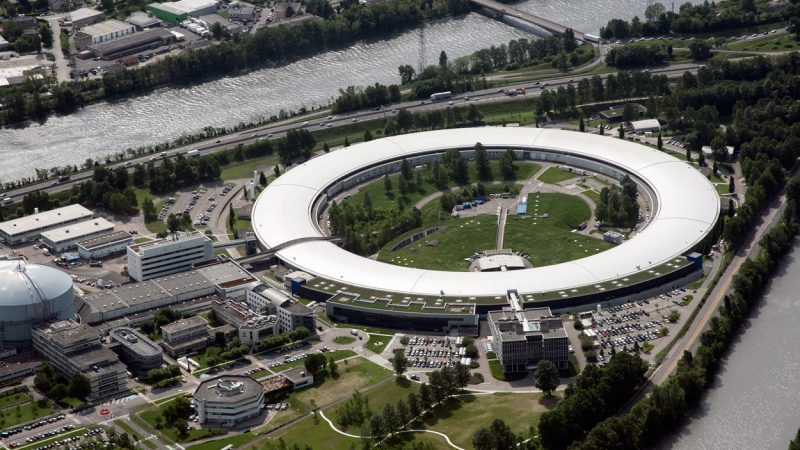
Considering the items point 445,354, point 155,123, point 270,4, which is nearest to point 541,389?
point 445,354

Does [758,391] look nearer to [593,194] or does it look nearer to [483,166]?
[593,194]

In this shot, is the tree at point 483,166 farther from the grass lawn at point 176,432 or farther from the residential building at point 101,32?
the residential building at point 101,32

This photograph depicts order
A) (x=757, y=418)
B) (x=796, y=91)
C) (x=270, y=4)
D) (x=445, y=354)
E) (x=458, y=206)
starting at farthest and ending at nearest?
(x=270, y=4) → (x=796, y=91) → (x=458, y=206) → (x=445, y=354) → (x=757, y=418)

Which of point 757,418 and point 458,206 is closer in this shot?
point 757,418

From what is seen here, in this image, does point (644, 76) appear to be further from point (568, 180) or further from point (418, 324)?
point (418, 324)

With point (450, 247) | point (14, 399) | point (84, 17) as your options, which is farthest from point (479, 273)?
point (84, 17)

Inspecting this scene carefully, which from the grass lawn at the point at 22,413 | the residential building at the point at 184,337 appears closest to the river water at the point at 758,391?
the residential building at the point at 184,337

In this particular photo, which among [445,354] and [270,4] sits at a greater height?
[270,4]

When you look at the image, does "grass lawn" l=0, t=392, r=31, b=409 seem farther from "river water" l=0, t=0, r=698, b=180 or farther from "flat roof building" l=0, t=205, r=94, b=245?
"river water" l=0, t=0, r=698, b=180
